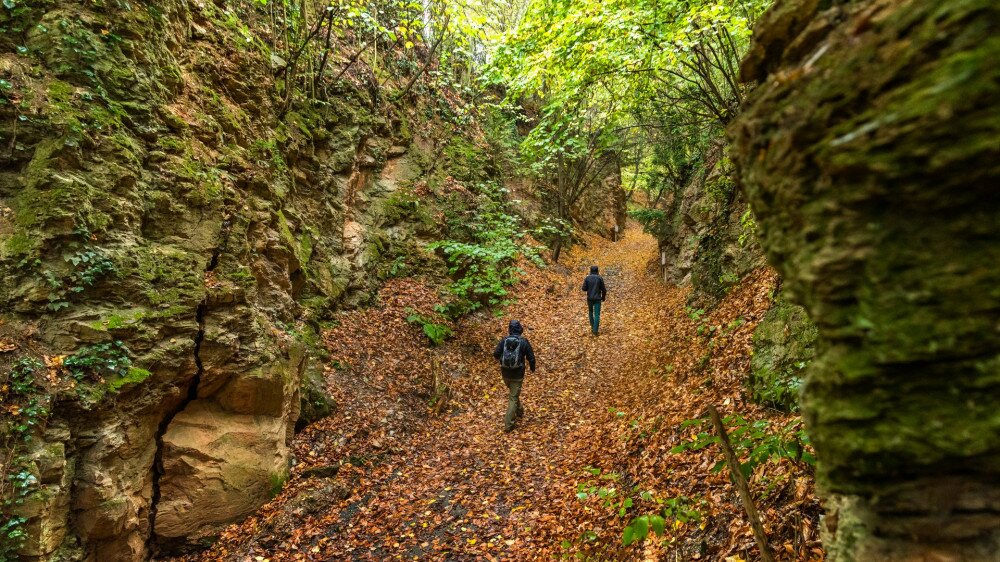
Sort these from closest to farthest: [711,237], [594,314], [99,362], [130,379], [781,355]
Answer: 1. [99,362]
2. [130,379]
3. [781,355]
4. [711,237]
5. [594,314]

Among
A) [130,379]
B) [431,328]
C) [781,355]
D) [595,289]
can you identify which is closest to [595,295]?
[595,289]

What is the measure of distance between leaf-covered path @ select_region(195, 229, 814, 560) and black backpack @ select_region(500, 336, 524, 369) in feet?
3.89

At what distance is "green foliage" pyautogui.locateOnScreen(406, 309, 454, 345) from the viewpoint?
34.5 ft

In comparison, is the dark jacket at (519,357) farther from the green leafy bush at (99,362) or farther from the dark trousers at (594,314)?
the green leafy bush at (99,362)

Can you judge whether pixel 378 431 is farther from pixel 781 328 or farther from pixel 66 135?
pixel 781 328

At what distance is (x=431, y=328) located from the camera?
34.9 feet

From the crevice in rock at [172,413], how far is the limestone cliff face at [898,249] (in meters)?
6.57

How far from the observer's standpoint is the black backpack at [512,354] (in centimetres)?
799

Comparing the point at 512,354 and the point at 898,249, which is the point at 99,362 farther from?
the point at 898,249

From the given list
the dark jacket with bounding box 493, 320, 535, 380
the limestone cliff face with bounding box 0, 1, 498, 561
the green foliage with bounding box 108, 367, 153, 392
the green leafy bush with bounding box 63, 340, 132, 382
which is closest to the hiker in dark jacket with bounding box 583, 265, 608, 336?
the dark jacket with bounding box 493, 320, 535, 380

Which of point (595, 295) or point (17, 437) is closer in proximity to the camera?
point (17, 437)

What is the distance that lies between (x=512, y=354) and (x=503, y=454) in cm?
175

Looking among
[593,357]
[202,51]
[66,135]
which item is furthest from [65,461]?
[593,357]

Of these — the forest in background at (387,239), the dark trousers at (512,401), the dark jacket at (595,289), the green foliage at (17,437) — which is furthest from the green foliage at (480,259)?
the green foliage at (17,437)
